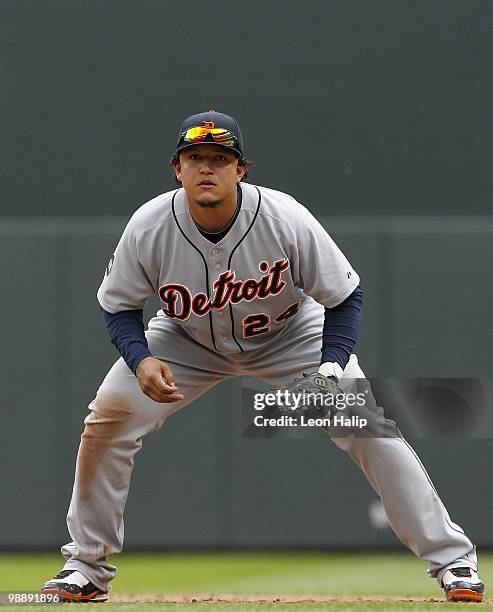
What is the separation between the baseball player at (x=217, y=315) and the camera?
11.2ft

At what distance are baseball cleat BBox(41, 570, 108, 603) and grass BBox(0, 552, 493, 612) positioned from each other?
0.59 m

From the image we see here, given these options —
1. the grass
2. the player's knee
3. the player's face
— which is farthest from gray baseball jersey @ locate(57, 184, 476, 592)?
the grass

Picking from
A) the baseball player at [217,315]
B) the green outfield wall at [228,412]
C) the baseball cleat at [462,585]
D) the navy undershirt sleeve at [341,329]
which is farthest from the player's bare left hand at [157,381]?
the green outfield wall at [228,412]

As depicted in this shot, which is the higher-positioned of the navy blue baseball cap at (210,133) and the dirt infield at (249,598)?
the navy blue baseball cap at (210,133)

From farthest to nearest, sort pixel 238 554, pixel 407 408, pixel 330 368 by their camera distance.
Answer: pixel 238 554, pixel 407 408, pixel 330 368

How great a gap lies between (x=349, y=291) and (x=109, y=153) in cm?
233

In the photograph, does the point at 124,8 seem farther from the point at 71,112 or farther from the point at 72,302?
the point at 72,302

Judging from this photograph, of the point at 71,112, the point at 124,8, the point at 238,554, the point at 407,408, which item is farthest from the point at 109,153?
the point at 407,408

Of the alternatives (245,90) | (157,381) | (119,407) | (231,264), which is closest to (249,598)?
(119,407)

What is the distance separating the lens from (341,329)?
11.6 ft

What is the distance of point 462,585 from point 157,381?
3.08ft

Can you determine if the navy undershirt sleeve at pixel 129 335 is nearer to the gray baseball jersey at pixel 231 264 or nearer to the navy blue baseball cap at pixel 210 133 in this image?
the gray baseball jersey at pixel 231 264

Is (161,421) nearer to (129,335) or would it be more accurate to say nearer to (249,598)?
(129,335)

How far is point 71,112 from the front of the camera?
18.4ft
